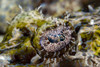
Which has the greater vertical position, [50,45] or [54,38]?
[54,38]

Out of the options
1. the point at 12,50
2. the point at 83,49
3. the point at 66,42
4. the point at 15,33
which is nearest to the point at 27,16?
the point at 15,33

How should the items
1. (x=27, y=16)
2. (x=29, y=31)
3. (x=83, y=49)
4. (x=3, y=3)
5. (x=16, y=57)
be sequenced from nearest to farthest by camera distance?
(x=16, y=57)
(x=83, y=49)
(x=29, y=31)
(x=27, y=16)
(x=3, y=3)

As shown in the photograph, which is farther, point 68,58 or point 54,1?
point 54,1

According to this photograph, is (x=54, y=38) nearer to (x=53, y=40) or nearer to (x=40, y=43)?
(x=53, y=40)

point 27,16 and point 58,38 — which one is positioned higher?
point 27,16

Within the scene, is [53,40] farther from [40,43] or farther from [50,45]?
[40,43]

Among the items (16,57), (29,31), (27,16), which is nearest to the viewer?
(16,57)

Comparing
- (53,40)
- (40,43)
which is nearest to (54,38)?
(53,40)

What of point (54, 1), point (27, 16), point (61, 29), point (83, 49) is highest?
point (54, 1)

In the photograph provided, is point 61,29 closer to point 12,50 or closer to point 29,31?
point 29,31

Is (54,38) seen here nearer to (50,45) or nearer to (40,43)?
(50,45)
